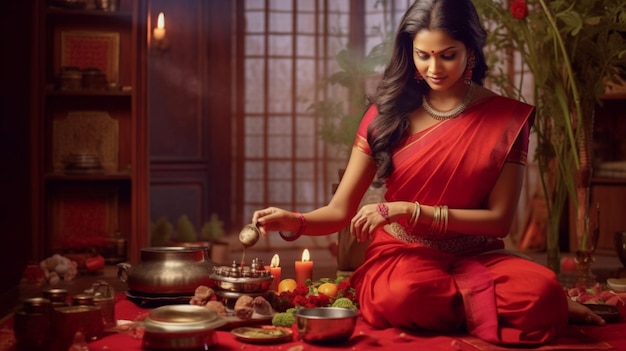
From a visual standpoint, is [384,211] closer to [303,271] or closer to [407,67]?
[407,67]

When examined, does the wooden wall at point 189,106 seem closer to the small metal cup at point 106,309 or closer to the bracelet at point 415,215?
the small metal cup at point 106,309

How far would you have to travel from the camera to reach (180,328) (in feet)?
8.11

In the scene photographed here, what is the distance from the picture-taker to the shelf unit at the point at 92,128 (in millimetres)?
4895

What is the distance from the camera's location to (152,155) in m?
6.74

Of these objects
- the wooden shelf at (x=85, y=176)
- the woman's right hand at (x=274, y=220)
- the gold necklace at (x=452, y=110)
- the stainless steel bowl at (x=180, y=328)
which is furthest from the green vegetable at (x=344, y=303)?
the wooden shelf at (x=85, y=176)

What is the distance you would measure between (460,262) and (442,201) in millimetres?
197

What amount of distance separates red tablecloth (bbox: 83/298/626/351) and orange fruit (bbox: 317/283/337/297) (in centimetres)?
38

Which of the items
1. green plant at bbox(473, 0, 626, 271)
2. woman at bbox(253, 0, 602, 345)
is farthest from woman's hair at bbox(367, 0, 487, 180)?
green plant at bbox(473, 0, 626, 271)

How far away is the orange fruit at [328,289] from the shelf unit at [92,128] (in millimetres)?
1894

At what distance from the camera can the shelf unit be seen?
4895mm

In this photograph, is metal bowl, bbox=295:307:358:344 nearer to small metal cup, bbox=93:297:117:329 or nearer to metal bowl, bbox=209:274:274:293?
metal bowl, bbox=209:274:274:293

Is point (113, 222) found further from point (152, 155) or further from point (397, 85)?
point (397, 85)

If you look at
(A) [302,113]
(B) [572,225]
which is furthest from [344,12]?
(B) [572,225]

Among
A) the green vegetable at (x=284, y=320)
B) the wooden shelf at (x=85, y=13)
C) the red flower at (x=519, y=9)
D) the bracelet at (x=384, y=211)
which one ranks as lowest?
the green vegetable at (x=284, y=320)
